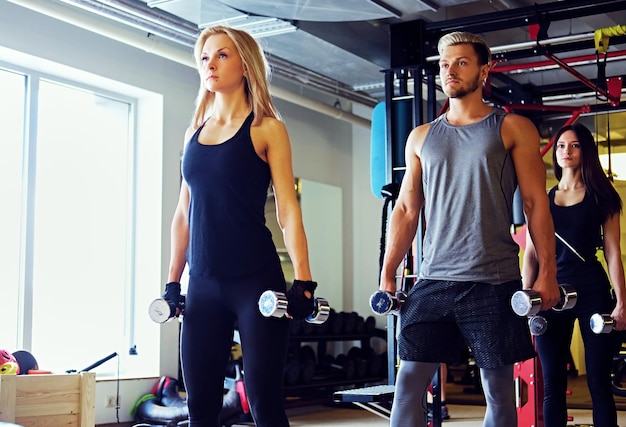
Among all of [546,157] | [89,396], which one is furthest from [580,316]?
[546,157]

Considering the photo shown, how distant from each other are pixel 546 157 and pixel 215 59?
6138 millimetres

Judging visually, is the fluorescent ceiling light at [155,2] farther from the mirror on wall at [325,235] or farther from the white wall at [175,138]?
the mirror on wall at [325,235]

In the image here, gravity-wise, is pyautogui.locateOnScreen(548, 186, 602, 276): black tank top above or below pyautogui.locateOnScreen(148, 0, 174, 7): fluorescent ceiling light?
below

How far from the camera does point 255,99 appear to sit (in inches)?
87.2

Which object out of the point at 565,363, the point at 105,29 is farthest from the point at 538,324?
the point at 105,29

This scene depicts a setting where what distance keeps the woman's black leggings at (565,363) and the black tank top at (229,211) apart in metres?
1.53

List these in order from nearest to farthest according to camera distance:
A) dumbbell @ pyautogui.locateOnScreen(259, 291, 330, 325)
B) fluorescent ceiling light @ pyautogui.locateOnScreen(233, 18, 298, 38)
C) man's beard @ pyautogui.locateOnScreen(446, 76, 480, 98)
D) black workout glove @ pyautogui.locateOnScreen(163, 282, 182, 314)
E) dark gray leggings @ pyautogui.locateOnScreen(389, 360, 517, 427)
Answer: dumbbell @ pyautogui.locateOnScreen(259, 291, 330, 325) → black workout glove @ pyautogui.locateOnScreen(163, 282, 182, 314) → dark gray leggings @ pyautogui.locateOnScreen(389, 360, 517, 427) → man's beard @ pyautogui.locateOnScreen(446, 76, 480, 98) → fluorescent ceiling light @ pyautogui.locateOnScreen(233, 18, 298, 38)

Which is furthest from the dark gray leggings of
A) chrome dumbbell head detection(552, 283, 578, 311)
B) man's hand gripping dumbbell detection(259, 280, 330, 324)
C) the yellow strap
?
the yellow strap

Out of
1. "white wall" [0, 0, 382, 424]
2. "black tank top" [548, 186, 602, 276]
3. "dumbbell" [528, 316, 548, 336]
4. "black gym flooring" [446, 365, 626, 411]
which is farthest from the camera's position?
"black gym flooring" [446, 365, 626, 411]

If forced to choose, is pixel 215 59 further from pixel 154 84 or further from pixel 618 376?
pixel 154 84

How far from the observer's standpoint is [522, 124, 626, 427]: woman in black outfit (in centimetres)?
321

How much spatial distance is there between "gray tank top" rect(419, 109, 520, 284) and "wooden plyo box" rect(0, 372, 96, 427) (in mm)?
2614

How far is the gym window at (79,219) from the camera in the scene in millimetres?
5496

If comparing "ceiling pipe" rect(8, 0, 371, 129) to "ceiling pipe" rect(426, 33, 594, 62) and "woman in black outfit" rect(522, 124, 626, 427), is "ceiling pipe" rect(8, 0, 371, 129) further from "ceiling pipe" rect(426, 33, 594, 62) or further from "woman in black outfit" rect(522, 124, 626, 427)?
"woman in black outfit" rect(522, 124, 626, 427)
